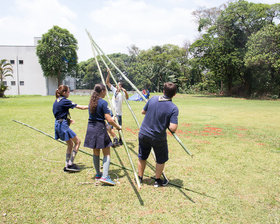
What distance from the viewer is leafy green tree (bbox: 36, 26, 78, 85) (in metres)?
47.5

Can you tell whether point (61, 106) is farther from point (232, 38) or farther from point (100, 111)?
point (232, 38)

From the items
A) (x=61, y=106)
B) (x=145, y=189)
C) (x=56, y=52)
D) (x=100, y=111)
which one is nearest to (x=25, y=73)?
(x=56, y=52)

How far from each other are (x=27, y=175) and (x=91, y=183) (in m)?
1.64

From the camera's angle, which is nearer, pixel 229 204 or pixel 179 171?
pixel 229 204

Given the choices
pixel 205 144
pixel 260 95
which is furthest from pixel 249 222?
pixel 260 95

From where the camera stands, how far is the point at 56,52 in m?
48.8

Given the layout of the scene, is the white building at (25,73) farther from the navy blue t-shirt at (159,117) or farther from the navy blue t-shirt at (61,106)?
the navy blue t-shirt at (159,117)

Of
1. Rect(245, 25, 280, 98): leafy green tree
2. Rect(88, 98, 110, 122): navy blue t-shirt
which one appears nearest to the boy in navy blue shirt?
Rect(88, 98, 110, 122): navy blue t-shirt

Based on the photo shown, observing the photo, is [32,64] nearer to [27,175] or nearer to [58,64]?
[58,64]

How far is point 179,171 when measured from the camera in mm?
5387

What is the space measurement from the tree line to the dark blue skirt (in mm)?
30764

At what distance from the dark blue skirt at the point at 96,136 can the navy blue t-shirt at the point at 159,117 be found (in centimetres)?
89

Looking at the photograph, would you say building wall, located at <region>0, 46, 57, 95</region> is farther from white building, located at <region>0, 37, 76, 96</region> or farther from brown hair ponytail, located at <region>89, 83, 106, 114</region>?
brown hair ponytail, located at <region>89, 83, 106, 114</region>

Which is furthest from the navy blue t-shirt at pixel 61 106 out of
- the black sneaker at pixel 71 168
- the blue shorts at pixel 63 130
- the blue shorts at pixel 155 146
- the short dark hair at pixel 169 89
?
the short dark hair at pixel 169 89
